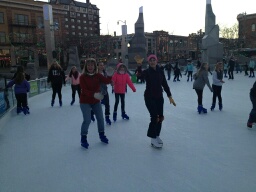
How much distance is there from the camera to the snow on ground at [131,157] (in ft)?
9.01

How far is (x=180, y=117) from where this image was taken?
6.06 meters

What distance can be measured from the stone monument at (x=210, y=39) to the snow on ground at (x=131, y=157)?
19.3 meters

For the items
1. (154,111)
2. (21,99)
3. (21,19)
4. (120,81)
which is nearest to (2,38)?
(21,19)

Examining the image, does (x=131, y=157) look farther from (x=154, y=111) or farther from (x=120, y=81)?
(x=120, y=81)

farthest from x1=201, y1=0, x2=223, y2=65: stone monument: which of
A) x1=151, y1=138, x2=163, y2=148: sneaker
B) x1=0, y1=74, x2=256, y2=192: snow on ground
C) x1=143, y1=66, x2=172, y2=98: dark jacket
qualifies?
x1=151, y1=138, x2=163, y2=148: sneaker

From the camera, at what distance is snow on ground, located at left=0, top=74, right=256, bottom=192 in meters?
2.75

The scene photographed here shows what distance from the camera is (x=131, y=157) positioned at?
A: 3.55 metres

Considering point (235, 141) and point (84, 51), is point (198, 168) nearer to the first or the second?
point (235, 141)

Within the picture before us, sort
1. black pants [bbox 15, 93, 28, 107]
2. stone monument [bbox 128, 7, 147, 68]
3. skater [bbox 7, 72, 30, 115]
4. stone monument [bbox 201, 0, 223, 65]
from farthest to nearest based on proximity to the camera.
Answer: stone monument [bbox 128, 7, 147, 68], stone monument [bbox 201, 0, 223, 65], black pants [bbox 15, 93, 28, 107], skater [bbox 7, 72, 30, 115]

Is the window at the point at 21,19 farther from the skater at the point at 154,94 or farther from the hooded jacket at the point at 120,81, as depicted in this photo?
the skater at the point at 154,94

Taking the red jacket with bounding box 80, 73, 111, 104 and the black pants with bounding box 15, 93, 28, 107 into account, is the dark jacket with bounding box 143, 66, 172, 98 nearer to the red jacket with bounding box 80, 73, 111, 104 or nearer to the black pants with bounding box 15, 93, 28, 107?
the red jacket with bounding box 80, 73, 111, 104

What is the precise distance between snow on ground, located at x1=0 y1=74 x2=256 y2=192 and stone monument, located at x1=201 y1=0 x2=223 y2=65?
19.3 m

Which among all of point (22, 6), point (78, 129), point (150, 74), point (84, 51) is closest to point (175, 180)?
point (150, 74)

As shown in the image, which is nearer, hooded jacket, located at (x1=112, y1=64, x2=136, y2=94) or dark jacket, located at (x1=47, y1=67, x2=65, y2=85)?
hooded jacket, located at (x1=112, y1=64, x2=136, y2=94)
